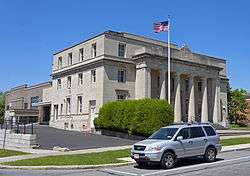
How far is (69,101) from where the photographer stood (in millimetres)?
52625

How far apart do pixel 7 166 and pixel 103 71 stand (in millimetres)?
28754

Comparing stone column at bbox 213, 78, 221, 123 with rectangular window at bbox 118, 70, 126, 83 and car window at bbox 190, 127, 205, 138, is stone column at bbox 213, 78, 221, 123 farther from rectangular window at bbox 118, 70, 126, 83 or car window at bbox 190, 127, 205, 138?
car window at bbox 190, 127, 205, 138

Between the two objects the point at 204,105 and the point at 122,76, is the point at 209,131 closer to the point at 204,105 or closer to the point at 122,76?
the point at 122,76

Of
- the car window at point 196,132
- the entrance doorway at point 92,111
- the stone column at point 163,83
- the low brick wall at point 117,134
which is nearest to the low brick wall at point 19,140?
the low brick wall at point 117,134

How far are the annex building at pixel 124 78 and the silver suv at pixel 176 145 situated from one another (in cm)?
2738

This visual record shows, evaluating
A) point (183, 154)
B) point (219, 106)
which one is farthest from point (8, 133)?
point (219, 106)

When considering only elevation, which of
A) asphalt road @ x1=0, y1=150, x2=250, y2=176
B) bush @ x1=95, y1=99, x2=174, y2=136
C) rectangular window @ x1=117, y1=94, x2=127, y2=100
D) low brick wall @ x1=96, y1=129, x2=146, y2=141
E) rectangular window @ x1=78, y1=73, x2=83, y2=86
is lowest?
asphalt road @ x1=0, y1=150, x2=250, y2=176

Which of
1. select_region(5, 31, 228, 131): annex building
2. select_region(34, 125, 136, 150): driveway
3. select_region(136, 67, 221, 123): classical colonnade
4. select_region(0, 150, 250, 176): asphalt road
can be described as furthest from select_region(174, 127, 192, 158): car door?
select_region(136, 67, 221, 123): classical colonnade

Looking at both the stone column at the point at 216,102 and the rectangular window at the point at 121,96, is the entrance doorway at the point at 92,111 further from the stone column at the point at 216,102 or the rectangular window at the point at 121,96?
the stone column at the point at 216,102

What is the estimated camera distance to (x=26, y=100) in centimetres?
7269

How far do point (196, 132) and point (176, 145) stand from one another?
1.78 meters

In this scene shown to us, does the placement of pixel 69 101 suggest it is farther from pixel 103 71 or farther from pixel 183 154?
pixel 183 154

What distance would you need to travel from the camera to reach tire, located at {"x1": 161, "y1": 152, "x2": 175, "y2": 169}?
15984 millimetres

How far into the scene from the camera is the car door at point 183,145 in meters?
16.6
